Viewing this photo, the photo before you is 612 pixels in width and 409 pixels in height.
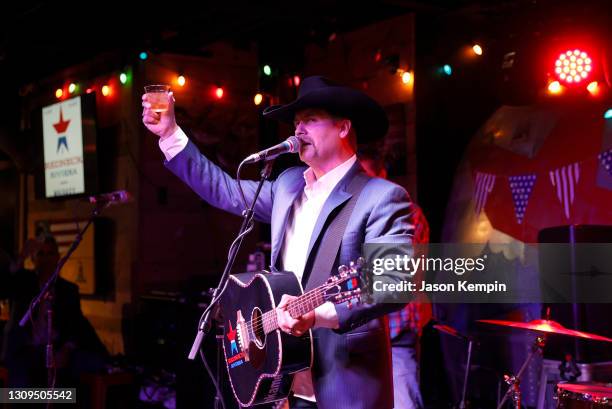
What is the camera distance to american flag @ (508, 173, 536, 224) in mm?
6133

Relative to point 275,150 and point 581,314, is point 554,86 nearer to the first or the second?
point 581,314

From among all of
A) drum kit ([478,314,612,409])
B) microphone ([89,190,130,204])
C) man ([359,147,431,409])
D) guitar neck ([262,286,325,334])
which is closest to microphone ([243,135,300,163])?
guitar neck ([262,286,325,334])

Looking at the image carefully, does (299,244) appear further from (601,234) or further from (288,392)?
(601,234)

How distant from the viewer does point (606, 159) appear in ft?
18.4

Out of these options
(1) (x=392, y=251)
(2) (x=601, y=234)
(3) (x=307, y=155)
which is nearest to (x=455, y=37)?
(2) (x=601, y=234)

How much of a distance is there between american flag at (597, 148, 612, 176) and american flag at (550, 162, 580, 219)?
201mm

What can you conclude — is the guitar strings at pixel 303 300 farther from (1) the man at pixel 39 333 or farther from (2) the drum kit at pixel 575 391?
(1) the man at pixel 39 333

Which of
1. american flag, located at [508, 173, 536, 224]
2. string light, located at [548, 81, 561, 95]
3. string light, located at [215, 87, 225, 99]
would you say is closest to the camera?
string light, located at [548, 81, 561, 95]

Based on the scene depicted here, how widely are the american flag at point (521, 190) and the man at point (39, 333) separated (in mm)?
3710

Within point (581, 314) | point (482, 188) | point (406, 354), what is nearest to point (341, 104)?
point (406, 354)

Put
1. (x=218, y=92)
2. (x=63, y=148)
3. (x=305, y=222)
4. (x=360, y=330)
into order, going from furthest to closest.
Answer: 1. (x=63, y=148)
2. (x=218, y=92)
3. (x=305, y=222)
4. (x=360, y=330)

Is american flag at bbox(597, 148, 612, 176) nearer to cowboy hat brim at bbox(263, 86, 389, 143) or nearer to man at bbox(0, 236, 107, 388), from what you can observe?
cowboy hat brim at bbox(263, 86, 389, 143)

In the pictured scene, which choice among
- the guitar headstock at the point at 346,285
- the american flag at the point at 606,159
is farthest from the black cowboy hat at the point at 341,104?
the american flag at the point at 606,159

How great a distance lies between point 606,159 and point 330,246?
354cm
